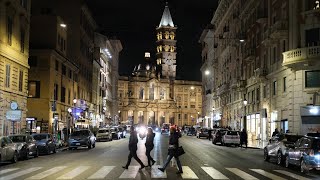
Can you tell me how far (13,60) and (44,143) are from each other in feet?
35.6

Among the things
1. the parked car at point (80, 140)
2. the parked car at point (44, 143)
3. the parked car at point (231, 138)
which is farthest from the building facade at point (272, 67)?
the parked car at point (44, 143)

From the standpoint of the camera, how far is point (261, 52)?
183ft

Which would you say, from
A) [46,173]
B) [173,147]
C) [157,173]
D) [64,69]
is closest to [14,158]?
[46,173]

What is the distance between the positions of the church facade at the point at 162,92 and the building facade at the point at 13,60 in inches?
5306

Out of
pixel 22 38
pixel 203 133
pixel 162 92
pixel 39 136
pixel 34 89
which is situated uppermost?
pixel 162 92

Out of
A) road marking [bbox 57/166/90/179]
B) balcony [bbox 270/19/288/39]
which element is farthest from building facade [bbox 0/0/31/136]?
balcony [bbox 270/19/288/39]

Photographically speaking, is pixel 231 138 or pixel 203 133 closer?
pixel 231 138

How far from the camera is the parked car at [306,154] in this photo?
21.0m

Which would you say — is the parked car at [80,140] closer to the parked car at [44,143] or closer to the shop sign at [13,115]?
the parked car at [44,143]

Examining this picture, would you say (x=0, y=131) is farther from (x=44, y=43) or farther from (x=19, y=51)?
(x=44, y=43)

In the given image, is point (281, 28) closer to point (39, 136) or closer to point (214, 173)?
point (39, 136)

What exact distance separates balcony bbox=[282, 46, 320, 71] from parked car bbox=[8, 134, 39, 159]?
22.1 m

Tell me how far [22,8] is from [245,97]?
105ft

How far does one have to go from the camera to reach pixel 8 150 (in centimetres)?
2583
